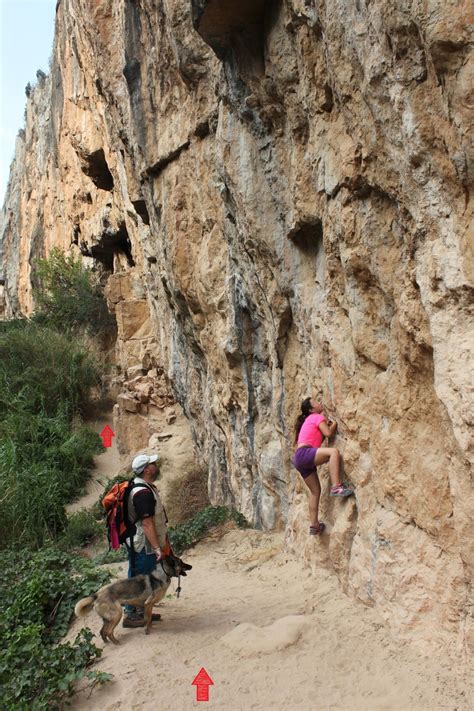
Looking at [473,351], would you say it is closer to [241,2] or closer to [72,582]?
[241,2]

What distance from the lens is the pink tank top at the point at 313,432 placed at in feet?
18.5

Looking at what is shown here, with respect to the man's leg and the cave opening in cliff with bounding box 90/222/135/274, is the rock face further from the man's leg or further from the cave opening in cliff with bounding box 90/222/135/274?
the cave opening in cliff with bounding box 90/222/135/274

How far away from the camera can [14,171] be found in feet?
124

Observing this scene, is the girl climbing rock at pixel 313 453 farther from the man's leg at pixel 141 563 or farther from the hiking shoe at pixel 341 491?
the man's leg at pixel 141 563

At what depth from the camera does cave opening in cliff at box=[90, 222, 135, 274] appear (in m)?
18.8

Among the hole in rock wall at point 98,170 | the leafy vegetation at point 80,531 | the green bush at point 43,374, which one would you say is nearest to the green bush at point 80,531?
the leafy vegetation at point 80,531

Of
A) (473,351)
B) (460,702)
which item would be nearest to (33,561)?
(460,702)

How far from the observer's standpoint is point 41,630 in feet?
19.9

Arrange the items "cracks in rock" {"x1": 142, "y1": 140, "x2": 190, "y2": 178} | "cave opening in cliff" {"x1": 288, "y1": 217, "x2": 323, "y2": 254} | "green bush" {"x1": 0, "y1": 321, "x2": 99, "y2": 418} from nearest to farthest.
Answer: "cave opening in cliff" {"x1": 288, "y1": 217, "x2": 323, "y2": 254} → "cracks in rock" {"x1": 142, "y1": 140, "x2": 190, "y2": 178} → "green bush" {"x1": 0, "y1": 321, "x2": 99, "y2": 418}

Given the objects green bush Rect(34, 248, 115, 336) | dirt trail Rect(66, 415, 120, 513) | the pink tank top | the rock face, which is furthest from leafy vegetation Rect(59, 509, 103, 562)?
green bush Rect(34, 248, 115, 336)

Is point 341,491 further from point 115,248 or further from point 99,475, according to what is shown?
point 115,248

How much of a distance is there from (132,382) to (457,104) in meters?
12.6

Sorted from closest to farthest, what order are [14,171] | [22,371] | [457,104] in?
[457,104], [22,371], [14,171]

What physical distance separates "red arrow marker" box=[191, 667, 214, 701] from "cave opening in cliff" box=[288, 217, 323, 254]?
3.72 m
